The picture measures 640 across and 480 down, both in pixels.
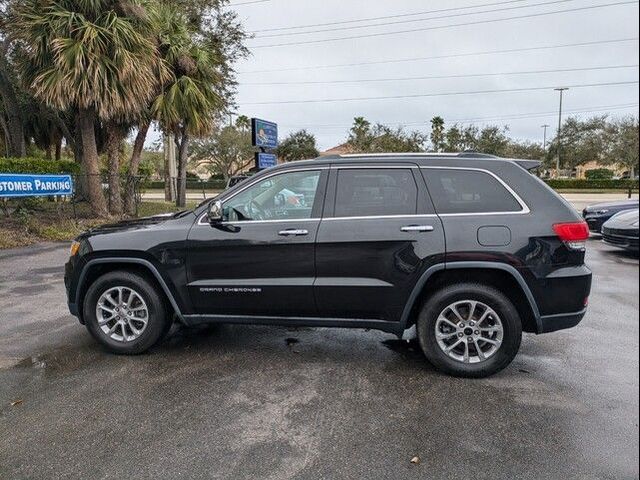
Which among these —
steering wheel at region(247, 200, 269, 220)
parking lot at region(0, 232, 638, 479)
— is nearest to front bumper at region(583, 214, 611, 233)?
parking lot at region(0, 232, 638, 479)

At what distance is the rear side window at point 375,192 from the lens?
12.7 feet

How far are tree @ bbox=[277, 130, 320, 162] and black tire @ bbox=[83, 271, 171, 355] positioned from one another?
4277 cm

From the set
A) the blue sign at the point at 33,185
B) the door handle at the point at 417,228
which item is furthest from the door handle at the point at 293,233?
the blue sign at the point at 33,185

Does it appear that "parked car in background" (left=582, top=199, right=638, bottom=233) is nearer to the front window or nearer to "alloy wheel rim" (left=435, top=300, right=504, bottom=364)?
"alloy wheel rim" (left=435, top=300, right=504, bottom=364)

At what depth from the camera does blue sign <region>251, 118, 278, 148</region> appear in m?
18.2

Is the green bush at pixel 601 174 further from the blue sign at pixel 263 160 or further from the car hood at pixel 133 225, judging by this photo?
the car hood at pixel 133 225

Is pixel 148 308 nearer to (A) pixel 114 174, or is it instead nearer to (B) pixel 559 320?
(B) pixel 559 320

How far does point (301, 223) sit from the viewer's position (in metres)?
3.95

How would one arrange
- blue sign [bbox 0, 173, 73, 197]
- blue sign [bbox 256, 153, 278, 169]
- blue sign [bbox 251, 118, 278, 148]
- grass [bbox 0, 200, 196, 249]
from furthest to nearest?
blue sign [bbox 256, 153, 278, 169] < blue sign [bbox 251, 118, 278, 148] < grass [bbox 0, 200, 196, 249] < blue sign [bbox 0, 173, 73, 197]

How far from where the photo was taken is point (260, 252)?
3.98 metres

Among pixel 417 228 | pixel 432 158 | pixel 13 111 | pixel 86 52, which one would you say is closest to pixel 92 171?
pixel 86 52

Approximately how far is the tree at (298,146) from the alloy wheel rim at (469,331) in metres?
43.4

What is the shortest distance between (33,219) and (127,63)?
467cm

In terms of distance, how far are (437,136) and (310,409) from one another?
1510 inches
